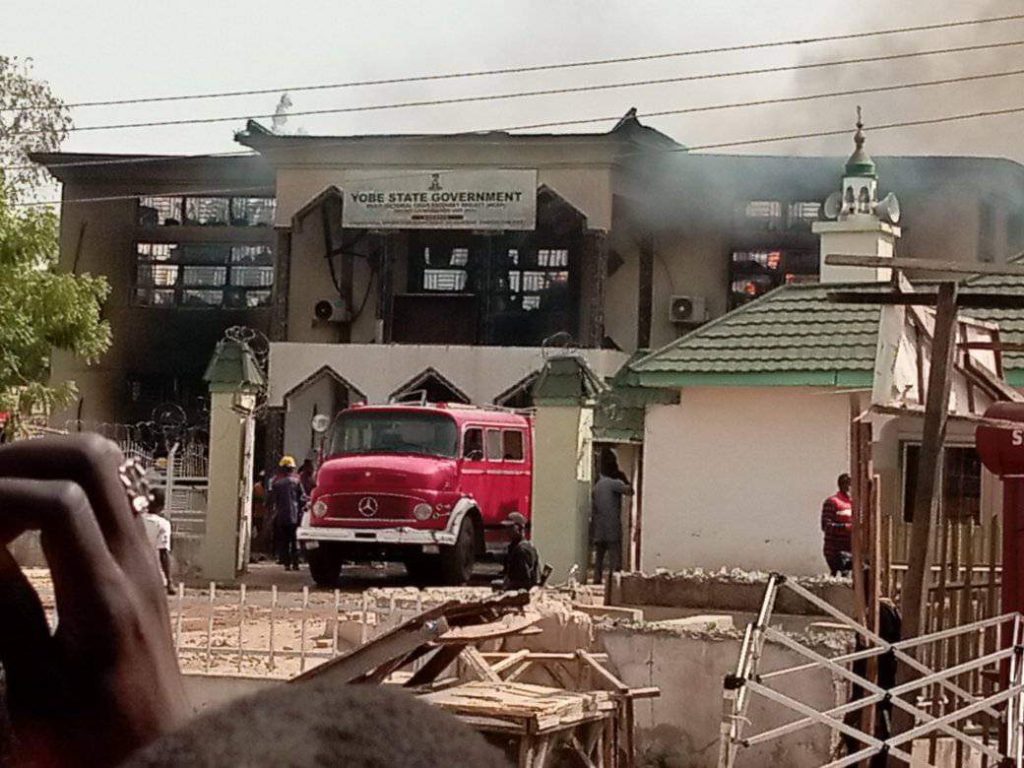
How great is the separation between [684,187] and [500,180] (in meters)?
3.18

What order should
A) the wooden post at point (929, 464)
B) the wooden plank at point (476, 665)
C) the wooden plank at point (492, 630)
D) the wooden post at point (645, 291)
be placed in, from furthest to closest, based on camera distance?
the wooden post at point (645, 291)
the wooden plank at point (476, 665)
the wooden plank at point (492, 630)
the wooden post at point (929, 464)

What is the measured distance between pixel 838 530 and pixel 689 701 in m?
4.49

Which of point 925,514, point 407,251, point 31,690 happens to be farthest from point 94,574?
point 407,251

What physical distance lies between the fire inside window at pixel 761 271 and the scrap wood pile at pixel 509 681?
72.0ft

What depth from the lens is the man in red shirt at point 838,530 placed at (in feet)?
49.1

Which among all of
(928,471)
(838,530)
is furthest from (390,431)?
(928,471)

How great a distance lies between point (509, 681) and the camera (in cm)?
1038

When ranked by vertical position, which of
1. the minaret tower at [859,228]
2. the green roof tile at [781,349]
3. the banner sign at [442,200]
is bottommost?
the green roof tile at [781,349]

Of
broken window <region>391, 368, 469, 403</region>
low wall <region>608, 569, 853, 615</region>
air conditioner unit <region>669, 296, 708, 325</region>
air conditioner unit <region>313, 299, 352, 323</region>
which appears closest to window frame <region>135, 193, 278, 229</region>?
air conditioner unit <region>313, 299, 352, 323</region>

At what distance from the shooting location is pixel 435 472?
2227cm

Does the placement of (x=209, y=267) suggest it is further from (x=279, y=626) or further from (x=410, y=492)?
(x=279, y=626)

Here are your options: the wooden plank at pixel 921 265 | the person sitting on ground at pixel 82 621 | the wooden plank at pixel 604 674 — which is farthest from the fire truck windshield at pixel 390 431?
the person sitting on ground at pixel 82 621

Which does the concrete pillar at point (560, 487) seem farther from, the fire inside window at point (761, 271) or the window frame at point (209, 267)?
the window frame at point (209, 267)

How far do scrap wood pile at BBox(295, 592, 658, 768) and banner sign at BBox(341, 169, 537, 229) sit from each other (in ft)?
66.9
